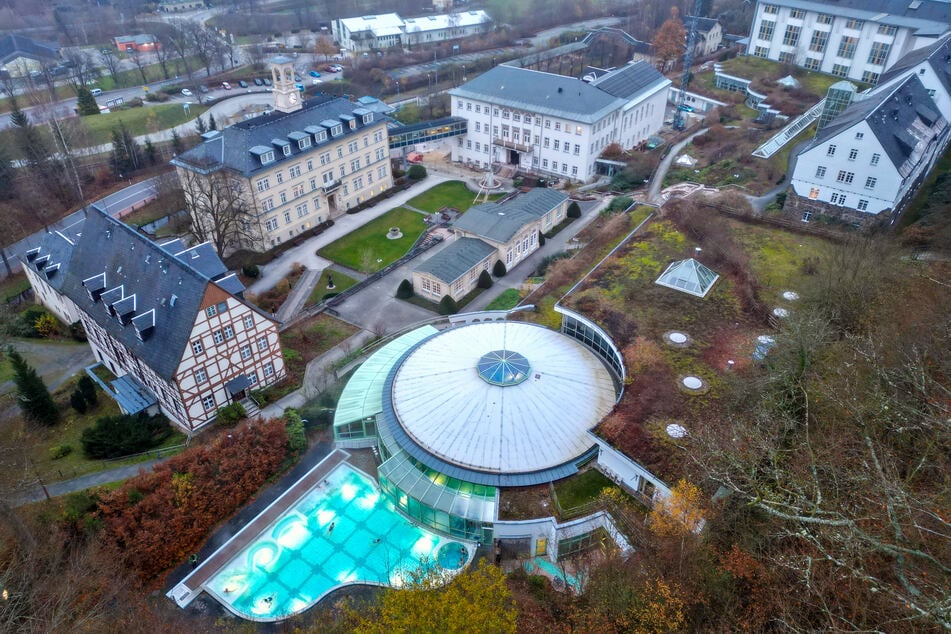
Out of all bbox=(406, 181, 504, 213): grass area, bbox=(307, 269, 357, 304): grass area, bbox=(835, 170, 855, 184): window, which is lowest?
bbox=(307, 269, 357, 304): grass area

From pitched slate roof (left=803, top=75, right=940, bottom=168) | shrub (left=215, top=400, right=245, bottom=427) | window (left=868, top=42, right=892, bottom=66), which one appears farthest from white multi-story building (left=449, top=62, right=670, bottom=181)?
shrub (left=215, top=400, right=245, bottom=427)

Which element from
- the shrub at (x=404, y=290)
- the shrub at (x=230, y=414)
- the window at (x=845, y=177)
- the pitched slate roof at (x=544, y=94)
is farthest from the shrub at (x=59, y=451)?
the window at (x=845, y=177)

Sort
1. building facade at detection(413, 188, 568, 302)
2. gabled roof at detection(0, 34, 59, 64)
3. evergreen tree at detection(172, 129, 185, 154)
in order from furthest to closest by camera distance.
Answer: gabled roof at detection(0, 34, 59, 64) < evergreen tree at detection(172, 129, 185, 154) < building facade at detection(413, 188, 568, 302)

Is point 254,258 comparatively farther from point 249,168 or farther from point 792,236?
point 792,236

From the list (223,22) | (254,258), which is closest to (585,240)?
(254,258)

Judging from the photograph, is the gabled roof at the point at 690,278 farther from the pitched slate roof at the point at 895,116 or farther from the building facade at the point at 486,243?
the pitched slate roof at the point at 895,116

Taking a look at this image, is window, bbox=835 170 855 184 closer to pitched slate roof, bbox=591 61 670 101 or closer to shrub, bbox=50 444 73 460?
pitched slate roof, bbox=591 61 670 101

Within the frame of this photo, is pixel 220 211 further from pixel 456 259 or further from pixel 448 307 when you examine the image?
pixel 448 307
